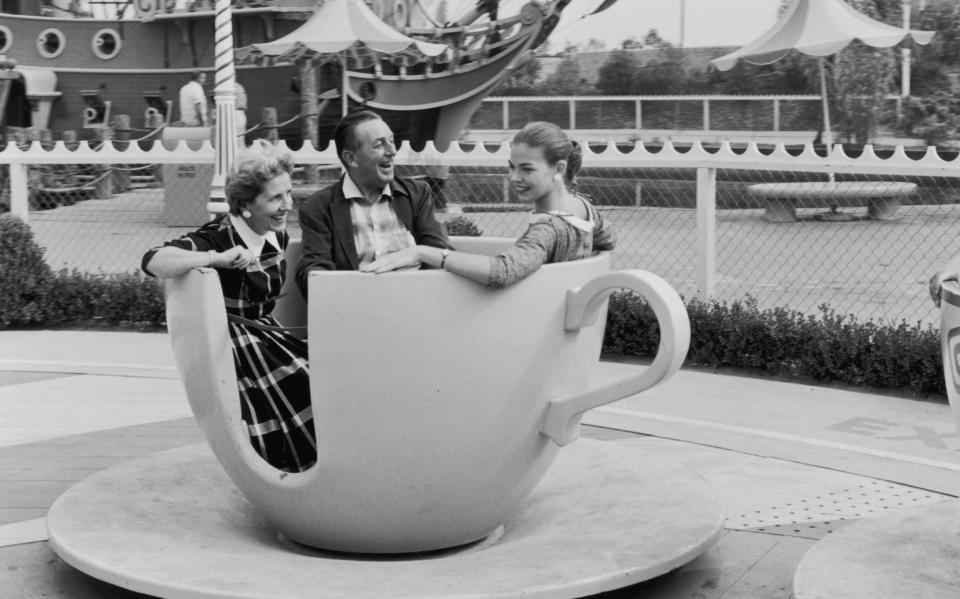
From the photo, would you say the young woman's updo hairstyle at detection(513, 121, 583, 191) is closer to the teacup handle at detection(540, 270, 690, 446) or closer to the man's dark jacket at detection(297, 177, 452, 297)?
the teacup handle at detection(540, 270, 690, 446)

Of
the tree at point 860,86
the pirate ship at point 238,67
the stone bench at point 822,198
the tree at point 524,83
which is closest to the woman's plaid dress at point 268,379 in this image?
the stone bench at point 822,198

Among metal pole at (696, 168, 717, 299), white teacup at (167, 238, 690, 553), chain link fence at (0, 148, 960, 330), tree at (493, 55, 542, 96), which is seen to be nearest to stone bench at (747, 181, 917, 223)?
chain link fence at (0, 148, 960, 330)

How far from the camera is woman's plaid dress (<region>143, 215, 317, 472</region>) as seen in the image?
139 inches

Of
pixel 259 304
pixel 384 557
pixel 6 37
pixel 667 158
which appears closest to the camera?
pixel 384 557

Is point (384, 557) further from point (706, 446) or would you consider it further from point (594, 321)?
point (706, 446)

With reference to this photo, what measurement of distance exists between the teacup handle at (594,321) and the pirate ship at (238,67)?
2049cm

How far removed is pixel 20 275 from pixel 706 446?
17.1 ft

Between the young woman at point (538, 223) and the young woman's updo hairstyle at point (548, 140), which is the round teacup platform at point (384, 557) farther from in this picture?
the young woman's updo hairstyle at point (548, 140)

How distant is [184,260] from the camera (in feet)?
11.1

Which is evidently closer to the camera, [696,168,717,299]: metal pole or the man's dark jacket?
the man's dark jacket

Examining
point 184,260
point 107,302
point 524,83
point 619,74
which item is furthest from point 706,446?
point 524,83

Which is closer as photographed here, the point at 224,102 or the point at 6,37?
the point at 224,102

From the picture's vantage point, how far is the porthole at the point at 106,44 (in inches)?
1001

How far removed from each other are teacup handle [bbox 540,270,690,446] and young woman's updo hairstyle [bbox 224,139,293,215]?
949mm
